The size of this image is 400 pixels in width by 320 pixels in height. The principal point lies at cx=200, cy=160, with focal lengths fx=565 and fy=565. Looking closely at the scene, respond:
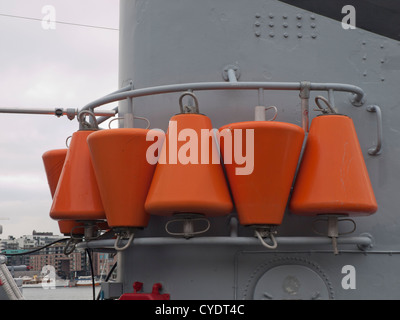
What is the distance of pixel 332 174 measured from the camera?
10.7 feet

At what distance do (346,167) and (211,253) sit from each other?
3.12ft

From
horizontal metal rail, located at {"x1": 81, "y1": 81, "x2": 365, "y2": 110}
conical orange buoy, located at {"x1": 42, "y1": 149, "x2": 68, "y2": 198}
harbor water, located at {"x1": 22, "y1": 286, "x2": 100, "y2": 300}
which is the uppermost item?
horizontal metal rail, located at {"x1": 81, "y1": 81, "x2": 365, "y2": 110}

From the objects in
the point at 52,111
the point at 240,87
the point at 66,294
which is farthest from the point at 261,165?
the point at 66,294

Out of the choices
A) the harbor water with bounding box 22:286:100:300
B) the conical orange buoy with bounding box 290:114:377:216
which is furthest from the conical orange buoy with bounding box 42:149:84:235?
the harbor water with bounding box 22:286:100:300

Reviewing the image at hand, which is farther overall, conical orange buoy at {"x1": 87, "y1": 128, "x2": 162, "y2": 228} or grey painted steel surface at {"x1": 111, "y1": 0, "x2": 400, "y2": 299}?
grey painted steel surface at {"x1": 111, "y1": 0, "x2": 400, "y2": 299}

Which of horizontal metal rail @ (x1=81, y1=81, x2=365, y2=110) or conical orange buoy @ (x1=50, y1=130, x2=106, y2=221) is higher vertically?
horizontal metal rail @ (x1=81, y1=81, x2=365, y2=110)

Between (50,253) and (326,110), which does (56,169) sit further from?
(50,253)

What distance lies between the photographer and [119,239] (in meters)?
3.43

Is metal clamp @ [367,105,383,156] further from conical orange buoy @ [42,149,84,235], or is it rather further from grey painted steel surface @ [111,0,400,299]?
conical orange buoy @ [42,149,84,235]

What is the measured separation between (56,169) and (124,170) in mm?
1131

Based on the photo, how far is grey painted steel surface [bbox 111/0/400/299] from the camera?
3412 mm
